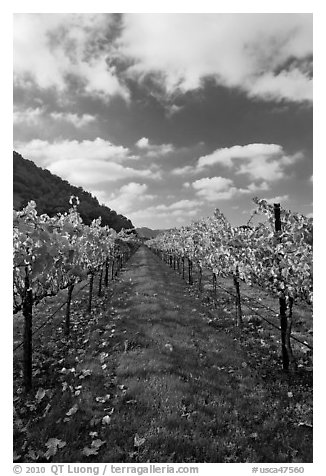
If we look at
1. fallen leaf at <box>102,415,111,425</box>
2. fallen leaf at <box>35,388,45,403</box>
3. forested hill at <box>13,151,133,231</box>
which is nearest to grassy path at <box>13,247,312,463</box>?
fallen leaf at <box>102,415,111,425</box>

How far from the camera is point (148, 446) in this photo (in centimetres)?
571

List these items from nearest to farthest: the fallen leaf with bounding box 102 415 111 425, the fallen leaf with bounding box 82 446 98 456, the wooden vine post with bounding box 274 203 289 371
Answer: the fallen leaf with bounding box 82 446 98 456 → the fallen leaf with bounding box 102 415 111 425 → the wooden vine post with bounding box 274 203 289 371

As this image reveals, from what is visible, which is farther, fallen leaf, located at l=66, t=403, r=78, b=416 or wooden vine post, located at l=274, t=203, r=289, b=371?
wooden vine post, located at l=274, t=203, r=289, b=371

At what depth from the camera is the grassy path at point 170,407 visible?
569 cm

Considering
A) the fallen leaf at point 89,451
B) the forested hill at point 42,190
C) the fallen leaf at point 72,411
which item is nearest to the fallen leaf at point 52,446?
the fallen leaf at point 89,451

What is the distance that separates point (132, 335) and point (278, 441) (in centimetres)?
641

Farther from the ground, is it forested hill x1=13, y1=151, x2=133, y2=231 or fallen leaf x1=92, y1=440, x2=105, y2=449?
forested hill x1=13, y1=151, x2=133, y2=231

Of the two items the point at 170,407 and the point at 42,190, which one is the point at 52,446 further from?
the point at 42,190

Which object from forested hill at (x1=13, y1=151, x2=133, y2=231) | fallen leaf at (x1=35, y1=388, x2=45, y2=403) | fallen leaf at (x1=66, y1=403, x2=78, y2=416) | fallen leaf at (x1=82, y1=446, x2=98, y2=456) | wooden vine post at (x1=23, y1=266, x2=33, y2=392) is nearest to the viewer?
fallen leaf at (x1=82, y1=446, x2=98, y2=456)

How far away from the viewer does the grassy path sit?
5.69m

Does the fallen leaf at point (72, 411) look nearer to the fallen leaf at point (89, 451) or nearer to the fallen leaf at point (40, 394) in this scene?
the fallen leaf at point (40, 394)

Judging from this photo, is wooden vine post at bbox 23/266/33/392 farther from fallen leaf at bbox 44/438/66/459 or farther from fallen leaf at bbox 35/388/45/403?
fallen leaf at bbox 44/438/66/459

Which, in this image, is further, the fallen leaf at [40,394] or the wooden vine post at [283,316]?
the wooden vine post at [283,316]
